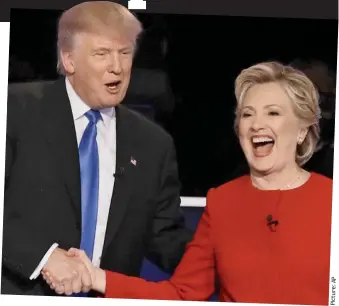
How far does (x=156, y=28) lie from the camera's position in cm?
182

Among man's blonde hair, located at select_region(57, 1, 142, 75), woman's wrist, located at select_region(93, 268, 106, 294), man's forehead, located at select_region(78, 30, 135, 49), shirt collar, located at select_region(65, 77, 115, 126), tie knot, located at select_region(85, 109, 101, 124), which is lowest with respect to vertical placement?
woman's wrist, located at select_region(93, 268, 106, 294)

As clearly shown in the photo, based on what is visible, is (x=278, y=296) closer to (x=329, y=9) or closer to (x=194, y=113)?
(x=194, y=113)

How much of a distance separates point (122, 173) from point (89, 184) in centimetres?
10

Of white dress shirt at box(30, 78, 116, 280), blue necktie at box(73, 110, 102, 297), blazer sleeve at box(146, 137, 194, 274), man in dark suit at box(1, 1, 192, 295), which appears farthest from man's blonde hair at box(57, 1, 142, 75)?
blazer sleeve at box(146, 137, 194, 274)

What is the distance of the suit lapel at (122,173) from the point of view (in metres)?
1.81

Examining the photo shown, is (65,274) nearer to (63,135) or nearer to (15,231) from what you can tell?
(15,231)

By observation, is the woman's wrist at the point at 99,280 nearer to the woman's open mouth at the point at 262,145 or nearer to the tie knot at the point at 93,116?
the tie knot at the point at 93,116

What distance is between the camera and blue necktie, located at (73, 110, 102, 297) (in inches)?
71.2

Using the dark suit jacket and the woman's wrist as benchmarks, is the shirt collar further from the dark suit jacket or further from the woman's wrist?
the woman's wrist

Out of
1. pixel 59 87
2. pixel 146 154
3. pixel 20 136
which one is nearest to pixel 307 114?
pixel 146 154

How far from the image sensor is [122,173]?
1823mm

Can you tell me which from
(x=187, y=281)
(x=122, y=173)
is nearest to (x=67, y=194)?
(x=122, y=173)

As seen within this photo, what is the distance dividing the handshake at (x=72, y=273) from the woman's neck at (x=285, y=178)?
56 cm

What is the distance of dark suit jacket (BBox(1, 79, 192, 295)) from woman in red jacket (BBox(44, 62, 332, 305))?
71 millimetres
